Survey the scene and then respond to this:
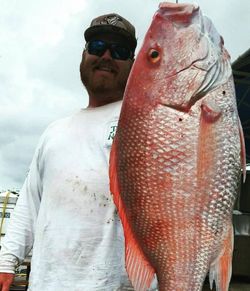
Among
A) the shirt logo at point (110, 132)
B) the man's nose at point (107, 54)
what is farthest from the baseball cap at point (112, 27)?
the shirt logo at point (110, 132)

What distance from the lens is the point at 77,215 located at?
7.08 feet

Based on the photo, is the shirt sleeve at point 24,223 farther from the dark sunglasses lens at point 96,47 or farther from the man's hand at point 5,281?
the dark sunglasses lens at point 96,47

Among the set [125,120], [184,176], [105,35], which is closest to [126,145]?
[125,120]

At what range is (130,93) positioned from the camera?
1.65 meters

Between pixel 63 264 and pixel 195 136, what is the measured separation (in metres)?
0.93

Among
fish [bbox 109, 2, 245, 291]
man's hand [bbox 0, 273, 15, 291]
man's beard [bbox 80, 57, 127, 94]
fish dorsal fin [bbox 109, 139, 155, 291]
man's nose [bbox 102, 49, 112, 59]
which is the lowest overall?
man's hand [bbox 0, 273, 15, 291]

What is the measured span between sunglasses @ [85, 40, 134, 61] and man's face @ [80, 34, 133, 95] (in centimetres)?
1

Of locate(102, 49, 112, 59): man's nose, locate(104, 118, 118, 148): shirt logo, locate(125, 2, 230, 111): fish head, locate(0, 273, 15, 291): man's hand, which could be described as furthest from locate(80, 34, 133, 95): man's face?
locate(0, 273, 15, 291): man's hand

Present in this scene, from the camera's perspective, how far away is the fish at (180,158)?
5.15 feet

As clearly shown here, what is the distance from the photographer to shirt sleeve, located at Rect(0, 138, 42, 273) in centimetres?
247

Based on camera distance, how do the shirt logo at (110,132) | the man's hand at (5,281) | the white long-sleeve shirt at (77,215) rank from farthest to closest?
1. the man's hand at (5,281)
2. the shirt logo at (110,132)
3. the white long-sleeve shirt at (77,215)

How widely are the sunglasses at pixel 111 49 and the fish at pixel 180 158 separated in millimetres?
630

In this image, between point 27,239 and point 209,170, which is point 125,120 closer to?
point 209,170

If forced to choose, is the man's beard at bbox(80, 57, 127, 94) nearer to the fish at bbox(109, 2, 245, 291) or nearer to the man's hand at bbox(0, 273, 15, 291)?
the fish at bbox(109, 2, 245, 291)
